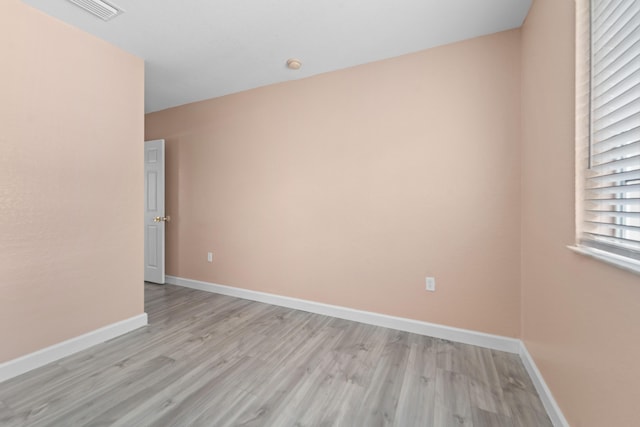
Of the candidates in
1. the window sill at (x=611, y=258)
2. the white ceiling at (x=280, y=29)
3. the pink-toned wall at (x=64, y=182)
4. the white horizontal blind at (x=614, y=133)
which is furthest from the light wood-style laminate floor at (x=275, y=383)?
the white ceiling at (x=280, y=29)

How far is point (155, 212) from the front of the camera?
378cm

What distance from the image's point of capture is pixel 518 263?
2.08 meters

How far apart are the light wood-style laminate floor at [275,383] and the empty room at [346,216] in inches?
0.7

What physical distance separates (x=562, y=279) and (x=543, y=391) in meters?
0.73

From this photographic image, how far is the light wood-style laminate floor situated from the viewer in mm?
1461

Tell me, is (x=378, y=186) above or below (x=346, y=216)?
above

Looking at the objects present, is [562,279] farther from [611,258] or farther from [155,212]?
[155,212]

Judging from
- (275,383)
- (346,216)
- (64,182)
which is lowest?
(275,383)

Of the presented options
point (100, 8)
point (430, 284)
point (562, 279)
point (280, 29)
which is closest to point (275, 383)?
point (430, 284)

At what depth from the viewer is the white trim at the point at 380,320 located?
2.14 metres

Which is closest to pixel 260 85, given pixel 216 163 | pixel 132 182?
pixel 216 163

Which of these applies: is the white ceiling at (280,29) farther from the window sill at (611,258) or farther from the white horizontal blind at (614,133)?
the window sill at (611,258)

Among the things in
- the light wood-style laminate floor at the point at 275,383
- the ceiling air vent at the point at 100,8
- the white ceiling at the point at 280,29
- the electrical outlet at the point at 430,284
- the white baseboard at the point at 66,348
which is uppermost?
the white ceiling at the point at 280,29

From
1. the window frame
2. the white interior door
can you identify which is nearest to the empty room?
the window frame
